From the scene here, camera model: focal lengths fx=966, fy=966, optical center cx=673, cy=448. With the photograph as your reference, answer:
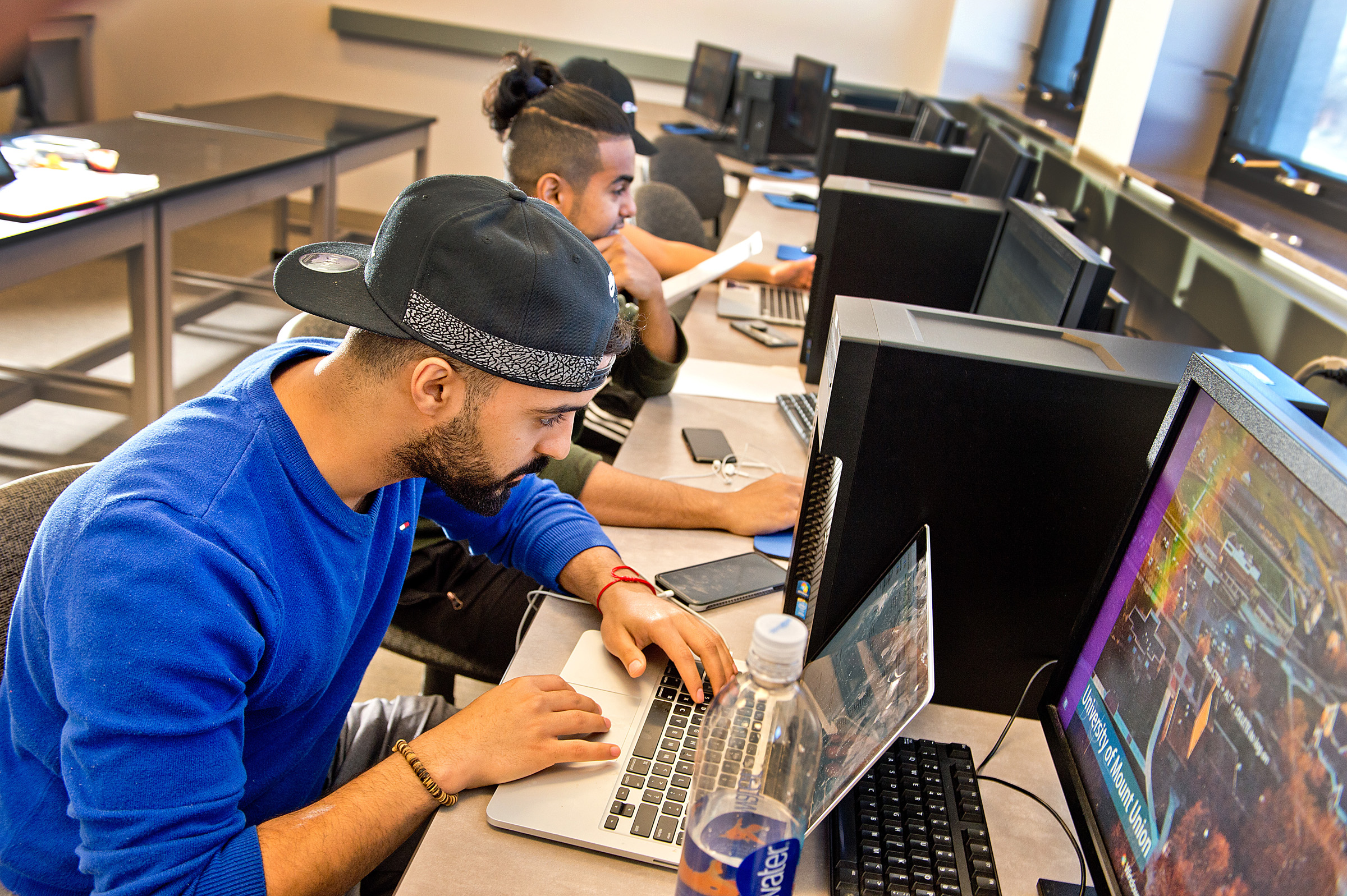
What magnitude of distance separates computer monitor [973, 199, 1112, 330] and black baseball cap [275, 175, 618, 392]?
24.2 inches

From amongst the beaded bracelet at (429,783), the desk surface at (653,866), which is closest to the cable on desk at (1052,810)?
the desk surface at (653,866)

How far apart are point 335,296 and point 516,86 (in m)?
1.24

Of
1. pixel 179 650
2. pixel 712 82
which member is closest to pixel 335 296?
pixel 179 650

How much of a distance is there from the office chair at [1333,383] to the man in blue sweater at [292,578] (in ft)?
3.13

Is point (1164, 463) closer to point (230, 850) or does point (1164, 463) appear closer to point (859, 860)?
point (859, 860)

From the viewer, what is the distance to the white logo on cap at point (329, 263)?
89cm

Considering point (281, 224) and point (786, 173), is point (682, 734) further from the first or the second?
point (281, 224)

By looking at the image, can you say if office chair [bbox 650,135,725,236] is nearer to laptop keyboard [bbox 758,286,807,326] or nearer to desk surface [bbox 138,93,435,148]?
desk surface [bbox 138,93,435,148]

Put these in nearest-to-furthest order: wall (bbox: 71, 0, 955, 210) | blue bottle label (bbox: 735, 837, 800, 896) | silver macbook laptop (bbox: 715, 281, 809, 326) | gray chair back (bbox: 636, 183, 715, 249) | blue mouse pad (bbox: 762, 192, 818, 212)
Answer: blue bottle label (bbox: 735, 837, 800, 896), silver macbook laptop (bbox: 715, 281, 809, 326), gray chair back (bbox: 636, 183, 715, 249), blue mouse pad (bbox: 762, 192, 818, 212), wall (bbox: 71, 0, 955, 210)

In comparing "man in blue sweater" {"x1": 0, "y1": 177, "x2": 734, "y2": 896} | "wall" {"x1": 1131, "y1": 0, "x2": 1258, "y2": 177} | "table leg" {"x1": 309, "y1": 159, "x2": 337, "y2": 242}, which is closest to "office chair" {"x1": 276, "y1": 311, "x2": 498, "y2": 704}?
"man in blue sweater" {"x1": 0, "y1": 177, "x2": 734, "y2": 896}

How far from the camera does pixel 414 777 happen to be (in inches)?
33.5

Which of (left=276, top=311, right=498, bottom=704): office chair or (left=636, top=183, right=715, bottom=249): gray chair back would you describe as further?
(left=636, top=183, right=715, bottom=249): gray chair back

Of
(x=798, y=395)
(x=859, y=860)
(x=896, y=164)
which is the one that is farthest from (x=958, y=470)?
(x=896, y=164)

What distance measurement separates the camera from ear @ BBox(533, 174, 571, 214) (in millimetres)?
1853
